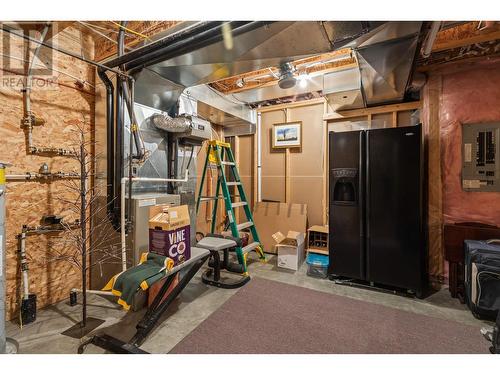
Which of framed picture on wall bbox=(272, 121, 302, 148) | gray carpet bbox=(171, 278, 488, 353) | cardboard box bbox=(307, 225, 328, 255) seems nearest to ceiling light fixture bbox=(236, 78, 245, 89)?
framed picture on wall bbox=(272, 121, 302, 148)

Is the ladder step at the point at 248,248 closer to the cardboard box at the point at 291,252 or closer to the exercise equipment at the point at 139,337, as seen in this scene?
the cardboard box at the point at 291,252

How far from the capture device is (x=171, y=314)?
2172 millimetres

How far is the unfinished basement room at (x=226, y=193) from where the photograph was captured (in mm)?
1752

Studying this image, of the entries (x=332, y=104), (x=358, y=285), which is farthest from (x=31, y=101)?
(x=358, y=285)

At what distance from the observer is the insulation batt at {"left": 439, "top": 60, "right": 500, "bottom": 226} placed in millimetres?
2551

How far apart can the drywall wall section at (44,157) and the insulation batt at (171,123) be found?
736 millimetres

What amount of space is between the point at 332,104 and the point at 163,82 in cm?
219

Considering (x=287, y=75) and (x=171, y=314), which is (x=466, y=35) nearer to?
(x=287, y=75)

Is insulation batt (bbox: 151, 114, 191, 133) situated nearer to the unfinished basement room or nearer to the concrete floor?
the unfinished basement room

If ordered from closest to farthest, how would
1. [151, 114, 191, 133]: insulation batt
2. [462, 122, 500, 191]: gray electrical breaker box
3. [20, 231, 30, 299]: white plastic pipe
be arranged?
[20, 231, 30, 299]: white plastic pipe, [462, 122, 500, 191]: gray electrical breaker box, [151, 114, 191, 133]: insulation batt

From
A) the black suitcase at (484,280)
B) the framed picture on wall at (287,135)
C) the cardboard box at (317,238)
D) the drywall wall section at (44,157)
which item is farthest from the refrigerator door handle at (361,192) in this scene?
the drywall wall section at (44,157)

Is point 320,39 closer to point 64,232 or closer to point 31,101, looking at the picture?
point 31,101

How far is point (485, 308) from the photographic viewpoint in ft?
6.84

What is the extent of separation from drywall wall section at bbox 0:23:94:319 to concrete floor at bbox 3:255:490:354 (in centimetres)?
31
